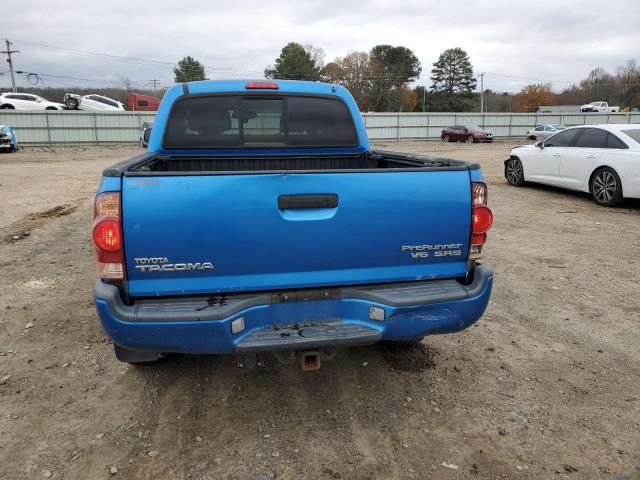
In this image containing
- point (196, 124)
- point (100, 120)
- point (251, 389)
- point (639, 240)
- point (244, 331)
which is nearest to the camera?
point (244, 331)

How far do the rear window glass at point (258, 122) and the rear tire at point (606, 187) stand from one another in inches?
273

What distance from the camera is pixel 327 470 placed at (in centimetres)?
255

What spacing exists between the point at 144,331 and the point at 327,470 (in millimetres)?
1199

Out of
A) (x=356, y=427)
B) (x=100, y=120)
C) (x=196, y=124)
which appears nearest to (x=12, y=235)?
(x=196, y=124)

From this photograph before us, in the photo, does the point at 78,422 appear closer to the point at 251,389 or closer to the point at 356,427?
the point at 251,389

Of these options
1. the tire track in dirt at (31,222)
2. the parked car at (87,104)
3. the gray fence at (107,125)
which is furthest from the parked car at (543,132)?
the tire track in dirt at (31,222)

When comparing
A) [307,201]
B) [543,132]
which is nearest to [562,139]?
[307,201]

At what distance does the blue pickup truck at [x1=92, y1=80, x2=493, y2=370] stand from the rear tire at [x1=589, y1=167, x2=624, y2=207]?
305 inches

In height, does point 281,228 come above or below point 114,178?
below

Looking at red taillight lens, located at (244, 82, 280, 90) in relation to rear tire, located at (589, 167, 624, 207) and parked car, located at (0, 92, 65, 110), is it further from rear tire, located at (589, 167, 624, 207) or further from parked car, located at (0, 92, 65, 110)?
parked car, located at (0, 92, 65, 110)

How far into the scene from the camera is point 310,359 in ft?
8.95

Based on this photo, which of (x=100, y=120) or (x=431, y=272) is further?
(x=100, y=120)

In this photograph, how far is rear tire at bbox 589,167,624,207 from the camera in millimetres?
9125

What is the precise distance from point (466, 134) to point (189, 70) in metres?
56.5
